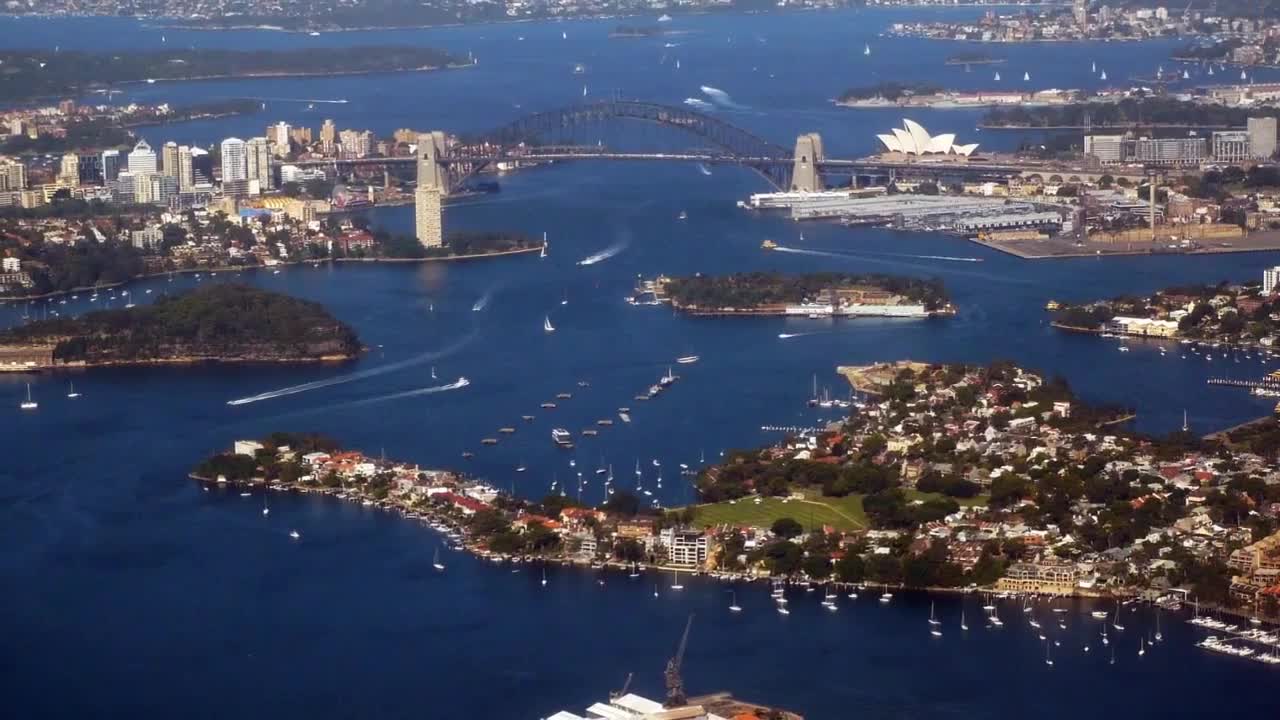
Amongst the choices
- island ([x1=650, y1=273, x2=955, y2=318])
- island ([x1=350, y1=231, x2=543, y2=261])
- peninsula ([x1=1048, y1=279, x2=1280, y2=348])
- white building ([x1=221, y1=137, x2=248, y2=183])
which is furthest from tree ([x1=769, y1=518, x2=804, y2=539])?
white building ([x1=221, y1=137, x2=248, y2=183])

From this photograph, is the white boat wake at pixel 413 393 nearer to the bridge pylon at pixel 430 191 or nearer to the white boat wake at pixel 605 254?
the white boat wake at pixel 605 254

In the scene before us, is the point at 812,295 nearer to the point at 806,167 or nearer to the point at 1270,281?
the point at 1270,281

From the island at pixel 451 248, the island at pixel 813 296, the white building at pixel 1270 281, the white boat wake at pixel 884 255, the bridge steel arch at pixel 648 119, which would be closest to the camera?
the white building at pixel 1270 281

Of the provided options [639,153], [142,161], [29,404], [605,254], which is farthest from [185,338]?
[639,153]

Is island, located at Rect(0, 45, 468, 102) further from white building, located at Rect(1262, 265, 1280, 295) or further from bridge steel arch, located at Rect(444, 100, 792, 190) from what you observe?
white building, located at Rect(1262, 265, 1280, 295)

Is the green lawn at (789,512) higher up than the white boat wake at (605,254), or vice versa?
the white boat wake at (605,254)

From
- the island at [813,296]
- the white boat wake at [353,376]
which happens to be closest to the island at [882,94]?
the island at [813,296]

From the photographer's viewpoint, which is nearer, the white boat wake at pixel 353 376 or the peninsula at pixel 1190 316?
the white boat wake at pixel 353 376
